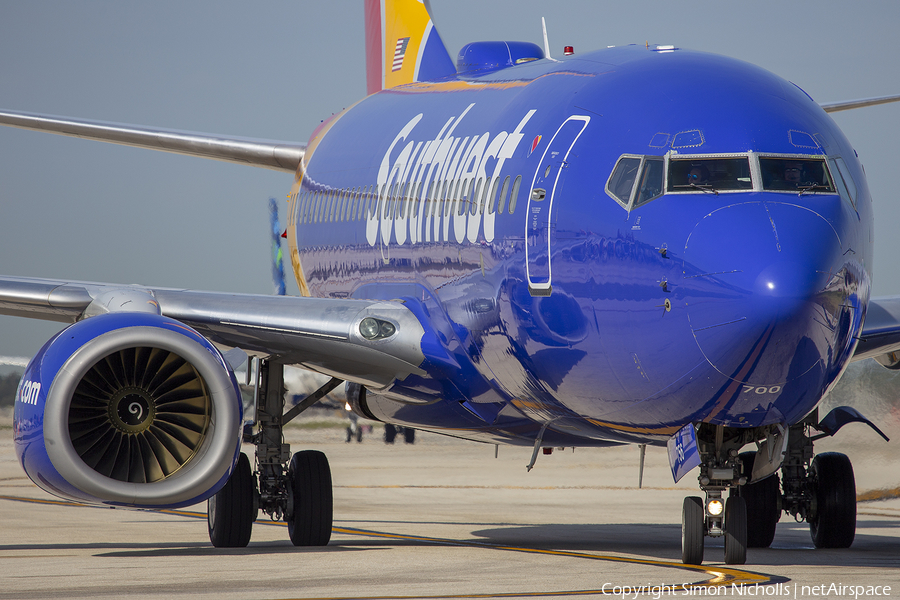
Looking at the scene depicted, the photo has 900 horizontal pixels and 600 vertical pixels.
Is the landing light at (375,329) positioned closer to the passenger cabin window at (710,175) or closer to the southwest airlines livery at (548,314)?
the southwest airlines livery at (548,314)

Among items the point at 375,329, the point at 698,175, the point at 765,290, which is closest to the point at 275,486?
the point at 375,329

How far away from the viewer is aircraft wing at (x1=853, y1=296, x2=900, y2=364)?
12.9 meters

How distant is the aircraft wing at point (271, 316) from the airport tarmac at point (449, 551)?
1.73m

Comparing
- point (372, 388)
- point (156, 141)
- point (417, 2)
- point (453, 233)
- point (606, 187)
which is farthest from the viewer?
point (417, 2)

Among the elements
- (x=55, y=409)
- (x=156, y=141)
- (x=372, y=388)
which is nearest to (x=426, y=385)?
(x=372, y=388)

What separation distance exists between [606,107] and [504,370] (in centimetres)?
236

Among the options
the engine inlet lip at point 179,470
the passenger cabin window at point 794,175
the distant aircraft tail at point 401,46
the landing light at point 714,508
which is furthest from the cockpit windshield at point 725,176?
the distant aircraft tail at point 401,46

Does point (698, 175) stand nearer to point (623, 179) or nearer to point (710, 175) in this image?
point (710, 175)

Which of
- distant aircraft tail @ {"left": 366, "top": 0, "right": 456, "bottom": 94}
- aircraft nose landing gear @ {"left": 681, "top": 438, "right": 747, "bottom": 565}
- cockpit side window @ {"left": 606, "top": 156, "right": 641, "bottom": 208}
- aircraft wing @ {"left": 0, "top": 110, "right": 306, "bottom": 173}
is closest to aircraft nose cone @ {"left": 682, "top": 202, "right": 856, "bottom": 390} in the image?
cockpit side window @ {"left": 606, "top": 156, "right": 641, "bottom": 208}

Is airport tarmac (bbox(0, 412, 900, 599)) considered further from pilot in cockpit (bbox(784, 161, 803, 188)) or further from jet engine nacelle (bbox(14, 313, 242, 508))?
pilot in cockpit (bbox(784, 161, 803, 188))

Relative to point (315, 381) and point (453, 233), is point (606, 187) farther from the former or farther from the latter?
point (315, 381)

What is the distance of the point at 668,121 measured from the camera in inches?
380

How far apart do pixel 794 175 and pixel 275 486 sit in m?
6.60

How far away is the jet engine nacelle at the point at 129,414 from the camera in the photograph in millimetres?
10648
